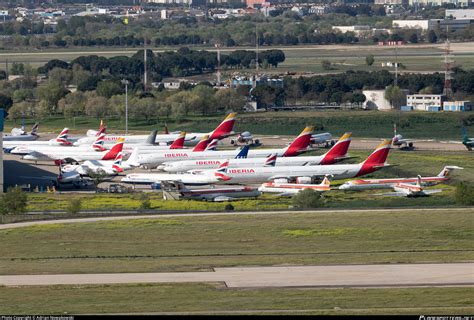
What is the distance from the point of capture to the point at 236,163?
9325 cm

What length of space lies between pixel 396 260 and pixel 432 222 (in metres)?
11.8

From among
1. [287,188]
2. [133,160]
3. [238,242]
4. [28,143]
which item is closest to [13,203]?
[238,242]

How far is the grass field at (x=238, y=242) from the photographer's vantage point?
5600 centimetres

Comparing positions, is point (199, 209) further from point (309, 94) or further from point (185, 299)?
point (309, 94)

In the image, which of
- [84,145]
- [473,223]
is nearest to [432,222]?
[473,223]

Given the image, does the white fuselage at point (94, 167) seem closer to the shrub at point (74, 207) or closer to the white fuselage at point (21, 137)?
the shrub at point (74, 207)

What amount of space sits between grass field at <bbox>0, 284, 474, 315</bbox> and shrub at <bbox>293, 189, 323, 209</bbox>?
83.7 ft

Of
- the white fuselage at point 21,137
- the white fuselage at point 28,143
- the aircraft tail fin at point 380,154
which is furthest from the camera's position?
the white fuselage at point 21,137

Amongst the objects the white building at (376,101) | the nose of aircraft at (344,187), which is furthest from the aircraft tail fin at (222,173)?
the white building at (376,101)

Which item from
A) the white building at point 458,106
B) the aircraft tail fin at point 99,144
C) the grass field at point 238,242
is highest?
the grass field at point 238,242

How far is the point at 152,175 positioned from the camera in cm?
8994

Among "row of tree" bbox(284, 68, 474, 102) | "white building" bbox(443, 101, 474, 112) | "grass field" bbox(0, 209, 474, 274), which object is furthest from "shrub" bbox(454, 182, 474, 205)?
"row of tree" bbox(284, 68, 474, 102)

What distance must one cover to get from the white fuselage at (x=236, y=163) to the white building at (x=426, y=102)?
53.5 m

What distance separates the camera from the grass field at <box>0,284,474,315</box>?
4456cm
